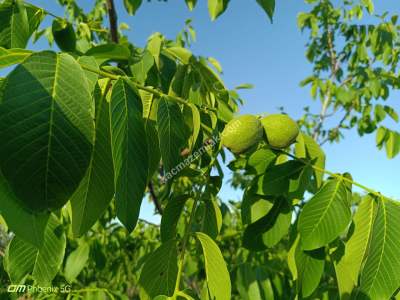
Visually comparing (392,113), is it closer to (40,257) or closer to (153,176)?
(153,176)

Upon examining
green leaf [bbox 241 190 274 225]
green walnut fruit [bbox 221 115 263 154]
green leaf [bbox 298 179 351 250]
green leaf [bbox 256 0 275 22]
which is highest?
green leaf [bbox 256 0 275 22]

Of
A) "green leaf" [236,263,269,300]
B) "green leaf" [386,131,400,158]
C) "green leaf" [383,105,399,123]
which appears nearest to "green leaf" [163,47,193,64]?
"green leaf" [236,263,269,300]

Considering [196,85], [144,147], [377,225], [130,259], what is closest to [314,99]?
[130,259]

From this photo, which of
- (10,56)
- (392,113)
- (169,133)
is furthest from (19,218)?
(392,113)

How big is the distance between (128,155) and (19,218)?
252 millimetres

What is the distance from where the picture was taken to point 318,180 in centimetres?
143

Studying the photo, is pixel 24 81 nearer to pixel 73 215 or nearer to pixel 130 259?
pixel 73 215

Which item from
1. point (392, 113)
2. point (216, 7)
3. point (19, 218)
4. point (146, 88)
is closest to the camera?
point (19, 218)

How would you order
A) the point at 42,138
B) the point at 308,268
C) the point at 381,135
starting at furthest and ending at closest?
1. the point at 381,135
2. the point at 308,268
3. the point at 42,138

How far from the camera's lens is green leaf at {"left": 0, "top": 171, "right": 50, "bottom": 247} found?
2.36ft

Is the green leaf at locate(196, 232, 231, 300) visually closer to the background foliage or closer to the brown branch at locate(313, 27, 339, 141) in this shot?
the background foliage

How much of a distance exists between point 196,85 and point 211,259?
849mm

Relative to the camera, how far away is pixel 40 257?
43.9 inches

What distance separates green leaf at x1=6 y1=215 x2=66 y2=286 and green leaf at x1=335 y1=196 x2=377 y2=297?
893 mm
